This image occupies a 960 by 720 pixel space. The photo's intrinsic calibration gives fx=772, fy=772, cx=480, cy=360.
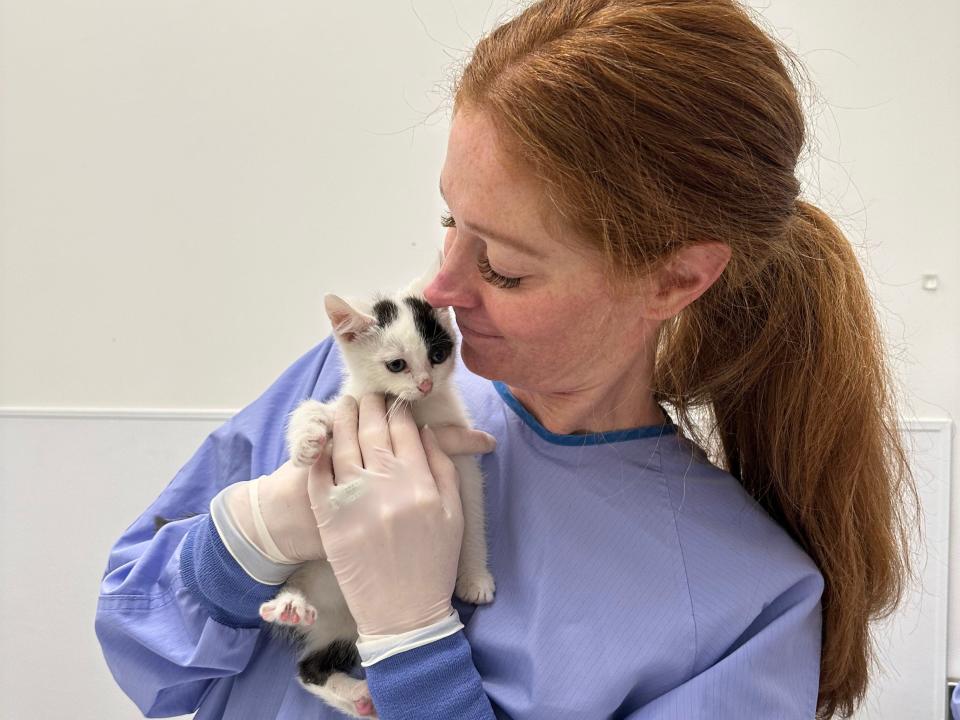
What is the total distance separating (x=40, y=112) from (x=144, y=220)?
440 millimetres

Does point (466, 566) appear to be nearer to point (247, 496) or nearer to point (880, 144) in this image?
point (247, 496)

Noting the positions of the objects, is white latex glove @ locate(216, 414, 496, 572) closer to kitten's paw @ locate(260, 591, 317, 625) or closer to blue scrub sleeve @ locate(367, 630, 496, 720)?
kitten's paw @ locate(260, 591, 317, 625)

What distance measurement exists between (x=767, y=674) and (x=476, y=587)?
0.35 meters

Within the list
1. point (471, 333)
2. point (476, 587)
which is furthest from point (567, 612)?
point (471, 333)

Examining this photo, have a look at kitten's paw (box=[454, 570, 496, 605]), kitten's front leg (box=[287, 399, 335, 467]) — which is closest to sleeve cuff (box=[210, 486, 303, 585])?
kitten's front leg (box=[287, 399, 335, 467])

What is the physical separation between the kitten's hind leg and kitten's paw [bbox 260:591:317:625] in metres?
0.06

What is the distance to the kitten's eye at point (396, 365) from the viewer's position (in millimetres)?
1041

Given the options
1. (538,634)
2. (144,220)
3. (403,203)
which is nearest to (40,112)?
(144,220)

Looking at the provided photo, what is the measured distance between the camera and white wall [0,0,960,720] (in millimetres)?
2203

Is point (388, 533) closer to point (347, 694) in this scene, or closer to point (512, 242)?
point (347, 694)

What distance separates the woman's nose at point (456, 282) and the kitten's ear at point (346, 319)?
0.14 metres

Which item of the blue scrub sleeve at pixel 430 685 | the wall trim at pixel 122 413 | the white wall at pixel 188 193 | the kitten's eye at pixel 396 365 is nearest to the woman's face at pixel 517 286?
the kitten's eye at pixel 396 365

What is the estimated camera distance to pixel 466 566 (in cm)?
96

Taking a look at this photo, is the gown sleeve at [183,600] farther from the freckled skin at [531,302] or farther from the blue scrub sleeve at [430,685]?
the freckled skin at [531,302]
